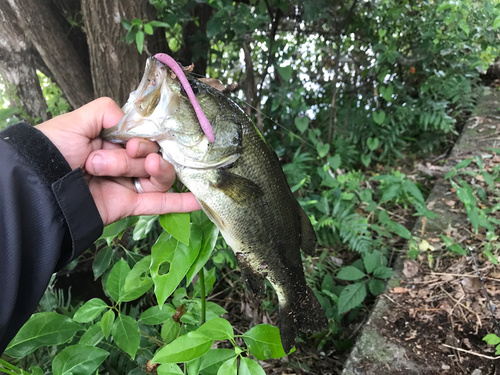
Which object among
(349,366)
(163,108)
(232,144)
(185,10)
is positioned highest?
(185,10)

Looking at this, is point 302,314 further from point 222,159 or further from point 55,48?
point 55,48

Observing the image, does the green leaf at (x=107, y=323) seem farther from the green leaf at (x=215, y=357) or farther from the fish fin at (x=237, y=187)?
the fish fin at (x=237, y=187)

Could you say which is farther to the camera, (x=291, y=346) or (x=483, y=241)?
(x=483, y=241)

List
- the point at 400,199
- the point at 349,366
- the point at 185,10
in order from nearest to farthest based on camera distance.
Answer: the point at 349,366 < the point at 185,10 < the point at 400,199

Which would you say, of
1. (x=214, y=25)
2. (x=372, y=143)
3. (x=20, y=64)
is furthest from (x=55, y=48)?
(x=372, y=143)

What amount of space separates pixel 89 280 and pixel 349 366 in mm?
2383

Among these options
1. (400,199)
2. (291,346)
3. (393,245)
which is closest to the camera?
(291,346)

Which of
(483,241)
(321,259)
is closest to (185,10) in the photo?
(321,259)

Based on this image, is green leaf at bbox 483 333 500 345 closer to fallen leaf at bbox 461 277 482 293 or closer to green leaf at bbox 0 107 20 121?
fallen leaf at bbox 461 277 482 293

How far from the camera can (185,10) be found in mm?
2680

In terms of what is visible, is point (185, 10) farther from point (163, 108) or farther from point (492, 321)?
point (492, 321)

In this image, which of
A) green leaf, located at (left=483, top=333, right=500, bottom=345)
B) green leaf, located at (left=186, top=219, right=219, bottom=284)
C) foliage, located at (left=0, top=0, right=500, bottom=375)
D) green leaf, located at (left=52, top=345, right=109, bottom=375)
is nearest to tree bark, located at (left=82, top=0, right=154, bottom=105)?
foliage, located at (left=0, top=0, right=500, bottom=375)

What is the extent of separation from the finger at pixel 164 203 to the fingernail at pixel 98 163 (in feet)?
0.64

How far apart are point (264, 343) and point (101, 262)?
111 cm
